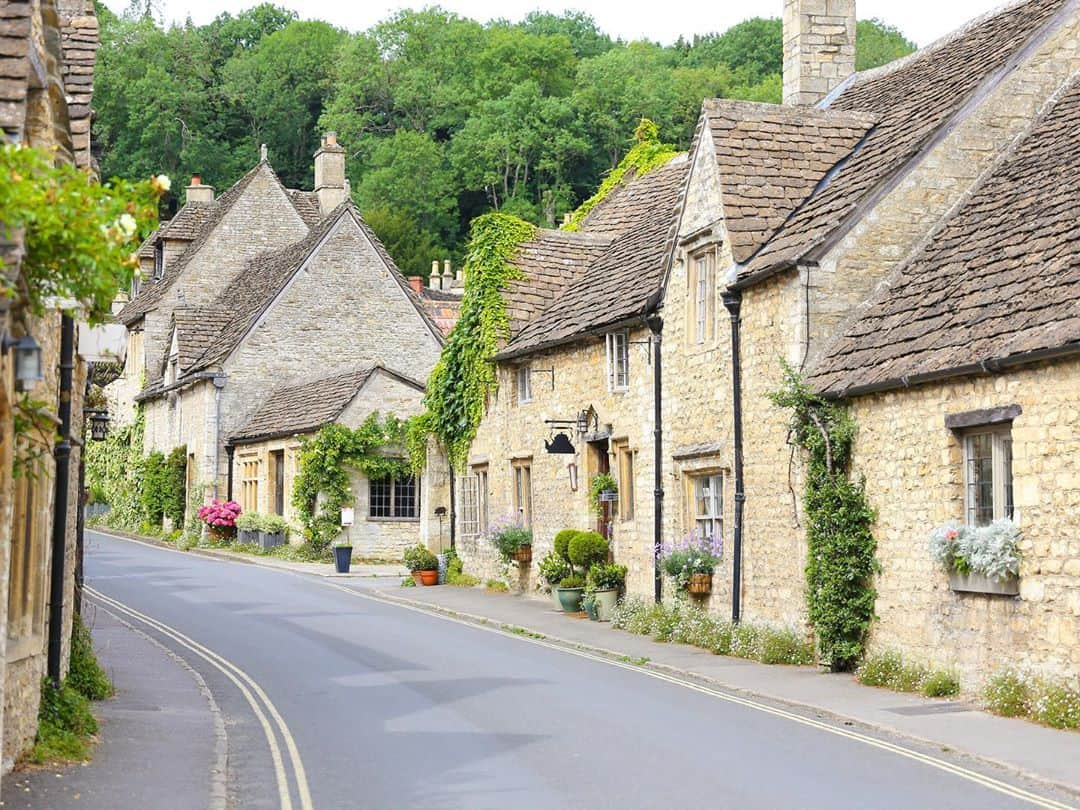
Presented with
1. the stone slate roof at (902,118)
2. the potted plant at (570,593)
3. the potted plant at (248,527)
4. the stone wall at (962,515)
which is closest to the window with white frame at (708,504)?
the stone slate roof at (902,118)

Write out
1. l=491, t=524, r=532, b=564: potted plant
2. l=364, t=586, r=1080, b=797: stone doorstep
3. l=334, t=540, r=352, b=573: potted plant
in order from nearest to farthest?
l=364, t=586, r=1080, b=797: stone doorstep
l=491, t=524, r=532, b=564: potted plant
l=334, t=540, r=352, b=573: potted plant

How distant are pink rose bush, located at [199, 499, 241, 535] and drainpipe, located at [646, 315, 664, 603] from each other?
26.0 m

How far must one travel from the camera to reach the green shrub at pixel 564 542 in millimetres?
25938

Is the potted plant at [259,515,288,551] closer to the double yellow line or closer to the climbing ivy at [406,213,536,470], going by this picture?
the climbing ivy at [406,213,536,470]

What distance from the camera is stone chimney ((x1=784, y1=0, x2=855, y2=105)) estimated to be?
27766 millimetres

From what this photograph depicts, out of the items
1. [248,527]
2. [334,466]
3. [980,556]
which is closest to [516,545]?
[334,466]

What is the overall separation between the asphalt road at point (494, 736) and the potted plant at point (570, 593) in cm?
319

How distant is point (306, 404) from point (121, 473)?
1991 centimetres

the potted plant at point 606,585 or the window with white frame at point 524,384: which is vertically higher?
the window with white frame at point 524,384

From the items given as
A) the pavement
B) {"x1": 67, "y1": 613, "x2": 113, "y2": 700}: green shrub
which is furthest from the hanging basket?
{"x1": 67, "y1": 613, "x2": 113, "y2": 700}: green shrub

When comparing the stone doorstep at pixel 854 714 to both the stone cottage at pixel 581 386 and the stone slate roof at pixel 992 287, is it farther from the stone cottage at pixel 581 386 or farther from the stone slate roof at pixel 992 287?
the stone slate roof at pixel 992 287

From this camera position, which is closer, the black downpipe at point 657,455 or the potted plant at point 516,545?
the black downpipe at point 657,455

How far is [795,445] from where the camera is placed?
729 inches

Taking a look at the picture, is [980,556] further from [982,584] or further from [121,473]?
[121,473]
